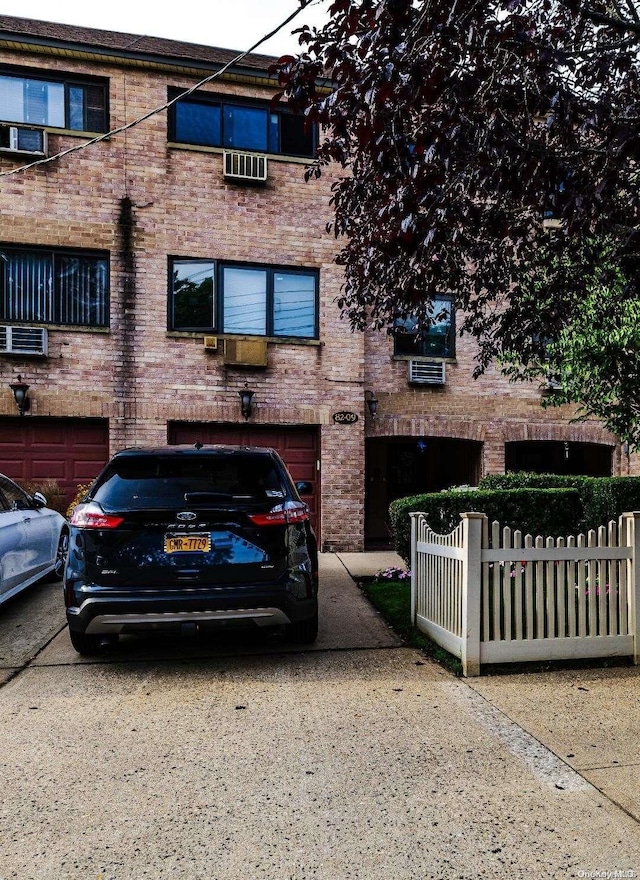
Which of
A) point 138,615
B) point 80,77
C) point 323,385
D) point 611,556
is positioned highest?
point 80,77

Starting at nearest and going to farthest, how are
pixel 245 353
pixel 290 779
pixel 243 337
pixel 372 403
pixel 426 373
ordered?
pixel 290 779 < pixel 245 353 < pixel 243 337 < pixel 372 403 < pixel 426 373

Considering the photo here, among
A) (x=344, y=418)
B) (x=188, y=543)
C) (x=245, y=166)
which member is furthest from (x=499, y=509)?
(x=245, y=166)

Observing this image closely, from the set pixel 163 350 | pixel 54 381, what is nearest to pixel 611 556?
pixel 163 350

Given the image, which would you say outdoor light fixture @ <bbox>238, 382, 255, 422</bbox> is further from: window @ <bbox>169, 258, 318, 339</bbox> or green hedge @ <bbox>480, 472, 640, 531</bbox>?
green hedge @ <bbox>480, 472, 640, 531</bbox>

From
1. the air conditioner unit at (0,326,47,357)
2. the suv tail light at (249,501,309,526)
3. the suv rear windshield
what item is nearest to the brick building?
the air conditioner unit at (0,326,47,357)

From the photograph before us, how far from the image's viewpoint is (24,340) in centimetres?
1055

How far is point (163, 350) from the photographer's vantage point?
1105 centimetres

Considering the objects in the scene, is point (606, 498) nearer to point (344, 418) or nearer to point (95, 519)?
point (344, 418)

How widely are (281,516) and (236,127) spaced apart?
9.51 m

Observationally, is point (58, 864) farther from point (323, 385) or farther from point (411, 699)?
point (323, 385)

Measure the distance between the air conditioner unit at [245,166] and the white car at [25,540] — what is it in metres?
6.83

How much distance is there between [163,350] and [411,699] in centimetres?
830

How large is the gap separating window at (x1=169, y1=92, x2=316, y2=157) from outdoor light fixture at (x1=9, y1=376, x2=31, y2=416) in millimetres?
5193

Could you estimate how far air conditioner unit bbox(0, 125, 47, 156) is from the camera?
10.7 meters
